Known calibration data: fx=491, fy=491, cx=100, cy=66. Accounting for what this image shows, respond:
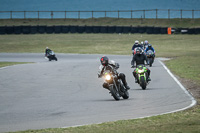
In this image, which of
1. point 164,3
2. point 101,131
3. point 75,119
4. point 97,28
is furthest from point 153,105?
point 164,3

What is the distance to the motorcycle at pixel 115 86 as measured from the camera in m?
13.7

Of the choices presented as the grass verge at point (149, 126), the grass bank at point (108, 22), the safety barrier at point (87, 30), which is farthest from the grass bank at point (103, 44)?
the grass verge at point (149, 126)

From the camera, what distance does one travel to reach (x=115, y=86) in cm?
1389

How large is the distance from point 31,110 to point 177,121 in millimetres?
3809

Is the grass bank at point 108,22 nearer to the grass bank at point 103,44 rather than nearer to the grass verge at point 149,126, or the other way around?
the grass bank at point 103,44

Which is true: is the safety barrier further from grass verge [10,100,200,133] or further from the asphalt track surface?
grass verge [10,100,200,133]

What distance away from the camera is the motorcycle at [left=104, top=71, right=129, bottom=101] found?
13.7m

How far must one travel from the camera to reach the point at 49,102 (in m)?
13.5

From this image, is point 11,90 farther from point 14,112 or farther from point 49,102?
point 14,112

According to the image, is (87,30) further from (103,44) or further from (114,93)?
(114,93)

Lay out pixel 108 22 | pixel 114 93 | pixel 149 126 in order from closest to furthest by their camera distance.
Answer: pixel 149 126
pixel 114 93
pixel 108 22

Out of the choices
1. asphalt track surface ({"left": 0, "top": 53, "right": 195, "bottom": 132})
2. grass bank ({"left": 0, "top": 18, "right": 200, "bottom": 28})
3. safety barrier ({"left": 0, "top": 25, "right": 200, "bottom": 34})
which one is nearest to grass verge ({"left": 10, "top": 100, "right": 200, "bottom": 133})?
asphalt track surface ({"left": 0, "top": 53, "right": 195, "bottom": 132})

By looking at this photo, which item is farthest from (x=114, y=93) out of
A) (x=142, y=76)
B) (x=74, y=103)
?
(x=142, y=76)

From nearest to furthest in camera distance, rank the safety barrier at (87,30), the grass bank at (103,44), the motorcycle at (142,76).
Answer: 1. the motorcycle at (142,76)
2. the grass bank at (103,44)
3. the safety barrier at (87,30)
